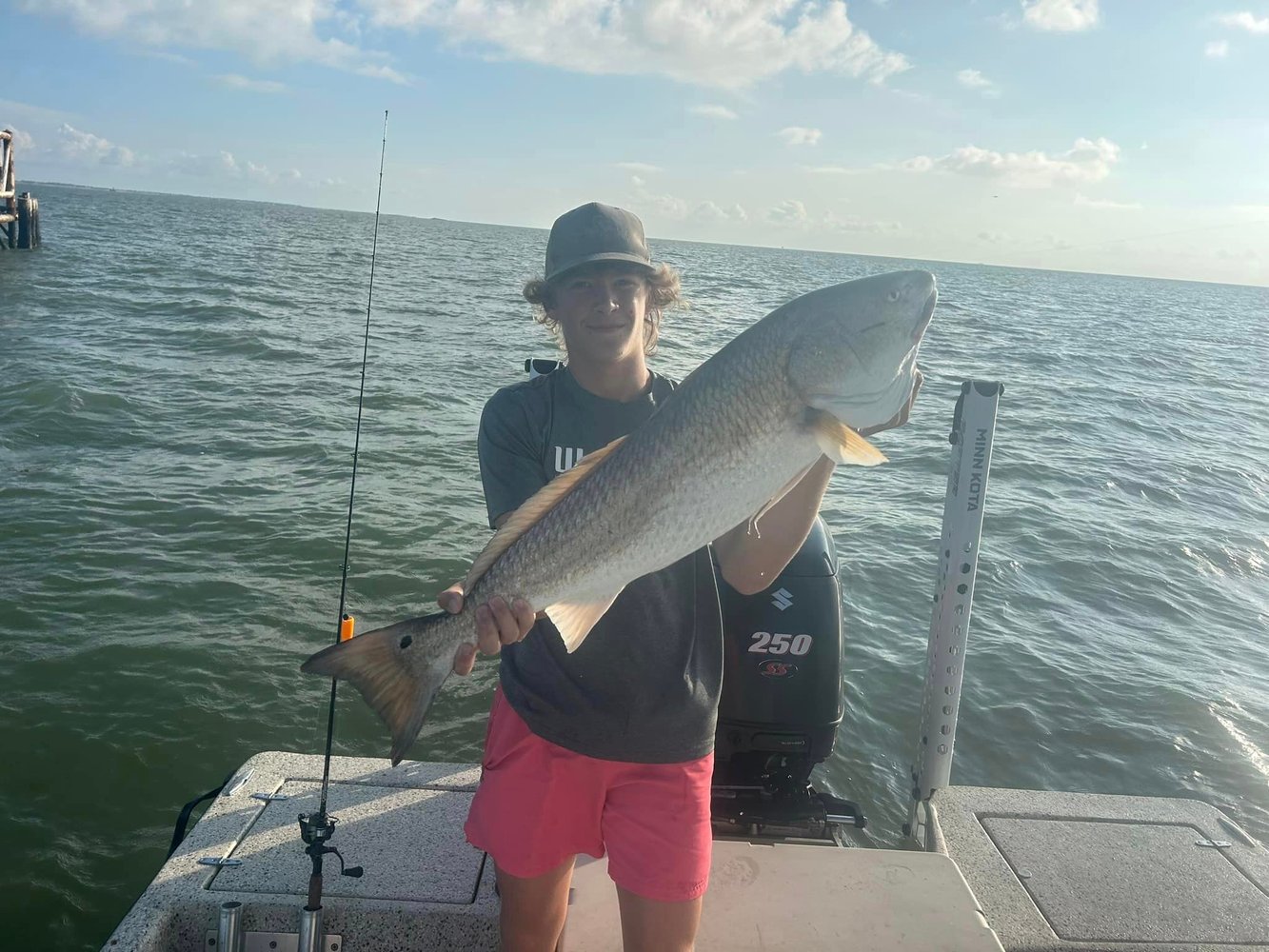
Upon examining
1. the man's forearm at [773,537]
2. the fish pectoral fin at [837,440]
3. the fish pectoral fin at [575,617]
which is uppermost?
the fish pectoral fin at [837,440]

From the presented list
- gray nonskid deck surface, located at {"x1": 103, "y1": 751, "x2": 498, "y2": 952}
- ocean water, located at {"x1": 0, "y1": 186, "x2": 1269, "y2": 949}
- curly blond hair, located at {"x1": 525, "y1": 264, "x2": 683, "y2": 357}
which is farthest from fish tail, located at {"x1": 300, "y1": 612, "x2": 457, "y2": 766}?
ocean water, located at {"x1": 0, "y1": 186, "x2": 1269, "y2": 949}

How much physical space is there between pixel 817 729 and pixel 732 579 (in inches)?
47.5

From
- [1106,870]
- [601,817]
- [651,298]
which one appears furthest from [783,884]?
[651,298]

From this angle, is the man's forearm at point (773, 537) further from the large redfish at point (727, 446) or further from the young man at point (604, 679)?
the large redfish at point (727, 446)

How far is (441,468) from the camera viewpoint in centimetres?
1227

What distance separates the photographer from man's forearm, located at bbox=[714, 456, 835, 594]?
116 inches

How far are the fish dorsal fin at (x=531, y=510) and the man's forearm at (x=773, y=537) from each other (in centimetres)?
64

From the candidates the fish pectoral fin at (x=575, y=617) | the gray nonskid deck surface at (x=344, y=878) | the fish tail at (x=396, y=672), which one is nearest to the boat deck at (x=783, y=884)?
the gray nonskid deck surface at (x=344, y=878)

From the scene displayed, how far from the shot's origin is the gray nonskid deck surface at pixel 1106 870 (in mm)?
3473

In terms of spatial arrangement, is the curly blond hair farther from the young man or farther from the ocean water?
the ocean water

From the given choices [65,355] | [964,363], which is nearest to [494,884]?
[65,355]

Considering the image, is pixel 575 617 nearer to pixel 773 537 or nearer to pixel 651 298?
pixel 773 537

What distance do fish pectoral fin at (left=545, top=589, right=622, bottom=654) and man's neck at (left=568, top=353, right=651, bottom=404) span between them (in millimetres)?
822

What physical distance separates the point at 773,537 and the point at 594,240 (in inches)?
49.7
